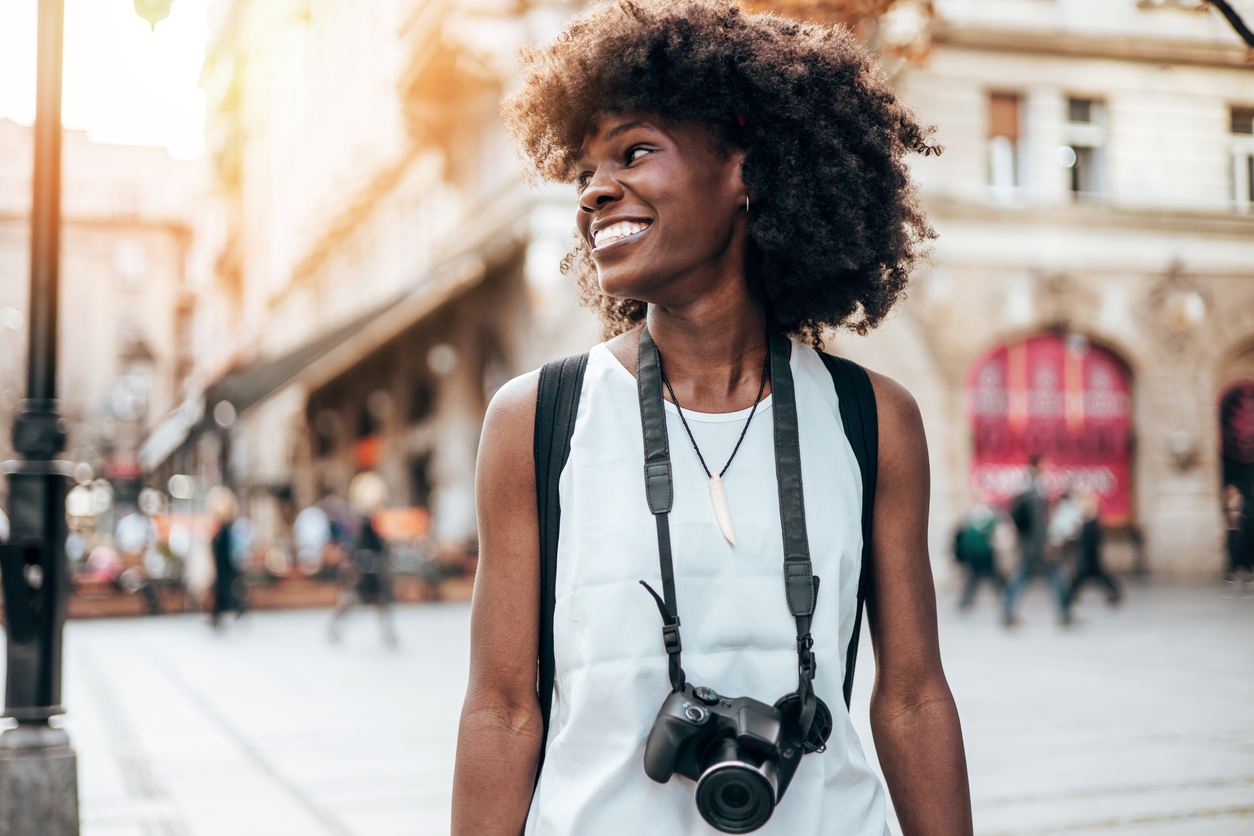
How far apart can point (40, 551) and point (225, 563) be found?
13.4 metres

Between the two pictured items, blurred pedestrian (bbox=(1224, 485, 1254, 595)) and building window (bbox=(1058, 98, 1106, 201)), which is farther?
building window (bbox=(1058, 98, 1106, 201))

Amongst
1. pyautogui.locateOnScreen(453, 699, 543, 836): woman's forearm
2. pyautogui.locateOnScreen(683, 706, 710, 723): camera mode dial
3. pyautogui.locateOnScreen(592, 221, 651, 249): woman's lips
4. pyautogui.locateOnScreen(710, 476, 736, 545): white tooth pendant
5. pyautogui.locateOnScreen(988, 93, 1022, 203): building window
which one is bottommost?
pyautogui.locateOnScreen(453, 699, 543, 836): woman's forearm

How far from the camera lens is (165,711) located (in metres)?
9.23

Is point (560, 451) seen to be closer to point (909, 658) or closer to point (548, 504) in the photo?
point (548, 504)

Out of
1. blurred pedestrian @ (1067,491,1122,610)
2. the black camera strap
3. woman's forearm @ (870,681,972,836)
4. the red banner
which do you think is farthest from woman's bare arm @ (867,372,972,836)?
blurred pedestrian @ (1067,491,1122,610)

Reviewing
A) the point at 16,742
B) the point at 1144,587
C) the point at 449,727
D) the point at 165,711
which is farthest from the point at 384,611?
the point at 1144,587

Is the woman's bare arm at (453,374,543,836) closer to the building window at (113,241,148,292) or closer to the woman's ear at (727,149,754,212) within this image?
the woman's ear at (727,149,754,212)

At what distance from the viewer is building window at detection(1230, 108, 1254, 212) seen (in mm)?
4641

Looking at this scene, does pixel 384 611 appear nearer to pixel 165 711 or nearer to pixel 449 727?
pixel 165 711

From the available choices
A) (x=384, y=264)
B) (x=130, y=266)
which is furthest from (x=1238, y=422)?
(x=130, y=266)

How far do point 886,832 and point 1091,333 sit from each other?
62.2ft

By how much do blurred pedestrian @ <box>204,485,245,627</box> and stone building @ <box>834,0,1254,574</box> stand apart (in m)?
9.21

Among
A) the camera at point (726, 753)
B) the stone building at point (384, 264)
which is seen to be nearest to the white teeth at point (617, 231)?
the camera at point (726, 753)

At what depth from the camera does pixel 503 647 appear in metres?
1.69
